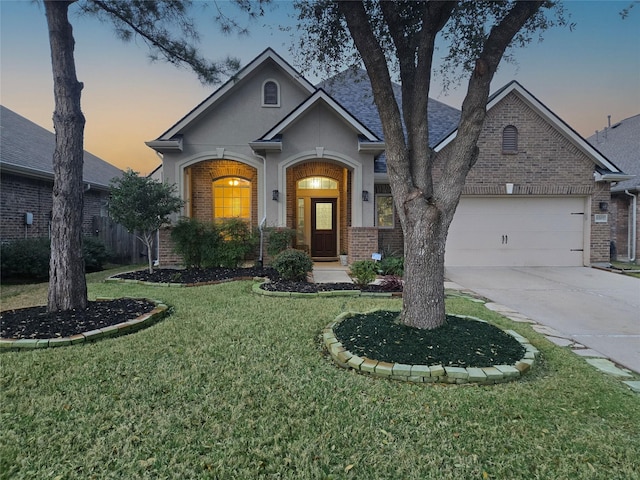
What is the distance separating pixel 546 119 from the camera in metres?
11.0

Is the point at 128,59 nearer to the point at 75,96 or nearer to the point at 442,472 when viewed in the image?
the point at 75,96

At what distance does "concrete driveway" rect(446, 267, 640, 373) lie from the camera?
4.62 meters

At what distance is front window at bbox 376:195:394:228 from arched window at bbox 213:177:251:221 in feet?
14.3

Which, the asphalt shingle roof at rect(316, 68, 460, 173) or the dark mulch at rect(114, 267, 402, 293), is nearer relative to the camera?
the dark mulch at rect(114, 267, 402, 293)

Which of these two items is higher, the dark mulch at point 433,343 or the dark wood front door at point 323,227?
the dark wood front door at point 323,227

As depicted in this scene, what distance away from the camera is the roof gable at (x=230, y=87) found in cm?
1038

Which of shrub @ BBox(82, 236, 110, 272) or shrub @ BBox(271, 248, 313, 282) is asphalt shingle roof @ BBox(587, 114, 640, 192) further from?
shrub @ BBox(82, 236, 110, 272)

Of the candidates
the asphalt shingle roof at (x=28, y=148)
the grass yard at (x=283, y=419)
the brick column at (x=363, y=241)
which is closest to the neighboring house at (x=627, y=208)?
the brick column at (x=363, y=241)

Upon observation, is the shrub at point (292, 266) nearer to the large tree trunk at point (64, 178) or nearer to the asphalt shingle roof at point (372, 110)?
the large tree trunk at point (64, 178)

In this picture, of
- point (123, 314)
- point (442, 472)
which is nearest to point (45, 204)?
point (123, 314)

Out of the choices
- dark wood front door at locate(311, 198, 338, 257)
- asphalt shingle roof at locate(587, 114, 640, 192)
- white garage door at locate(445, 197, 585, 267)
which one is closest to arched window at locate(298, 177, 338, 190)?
dark wood front door at locate(311, 198, 338, 257)

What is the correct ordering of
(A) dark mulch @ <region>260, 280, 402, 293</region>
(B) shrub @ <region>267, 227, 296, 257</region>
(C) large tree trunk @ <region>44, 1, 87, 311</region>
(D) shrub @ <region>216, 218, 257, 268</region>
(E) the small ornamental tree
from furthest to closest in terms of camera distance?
(B) shrub @ <region>267, 227, 296, 257</region>, (D) shrub @ <region>216, 218, 257, 268</region>, (E) the small ornamental tree, (A) dark mulch @ <region>260, 280, 402, 293</region>, (C) large tree trunk @ <region>44, 1, 87, 311</region>

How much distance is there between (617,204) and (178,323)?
54.4ft

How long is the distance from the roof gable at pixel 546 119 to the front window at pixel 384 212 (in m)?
2.28
